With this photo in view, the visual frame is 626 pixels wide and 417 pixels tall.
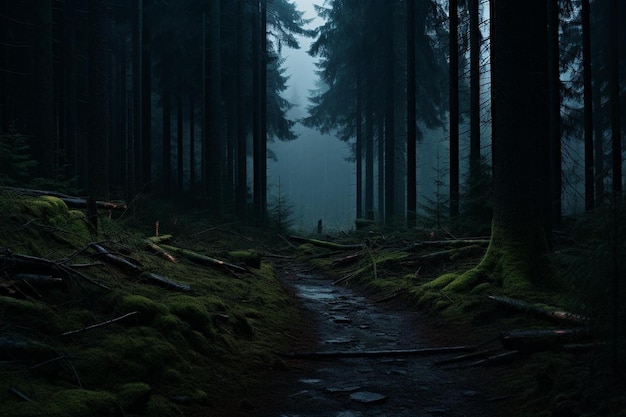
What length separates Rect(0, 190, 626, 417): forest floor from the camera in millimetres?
3697

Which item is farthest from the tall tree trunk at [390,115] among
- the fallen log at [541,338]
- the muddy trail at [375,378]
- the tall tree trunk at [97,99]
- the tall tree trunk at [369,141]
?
the fallen log at [541,338]

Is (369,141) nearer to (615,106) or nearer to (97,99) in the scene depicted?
(615,106)

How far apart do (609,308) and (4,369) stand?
451cm

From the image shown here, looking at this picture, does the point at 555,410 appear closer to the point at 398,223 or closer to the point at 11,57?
the point at 398,223

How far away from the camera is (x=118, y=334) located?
458 centimetres

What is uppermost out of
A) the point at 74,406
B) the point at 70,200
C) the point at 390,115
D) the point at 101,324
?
the point at 390,115

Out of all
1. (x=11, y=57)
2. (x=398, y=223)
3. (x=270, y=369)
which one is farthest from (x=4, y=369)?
(x=11, y=57)

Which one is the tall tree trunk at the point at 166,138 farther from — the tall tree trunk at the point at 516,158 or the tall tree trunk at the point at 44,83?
the tall tree trunk at the point at 516,158

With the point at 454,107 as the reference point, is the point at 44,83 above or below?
above

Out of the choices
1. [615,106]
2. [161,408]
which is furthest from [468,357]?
[615,106]

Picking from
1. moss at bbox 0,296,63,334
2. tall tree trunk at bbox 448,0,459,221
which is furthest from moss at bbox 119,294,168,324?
tall tree trunk at bbox 448,0,459,221

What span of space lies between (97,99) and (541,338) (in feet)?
42.6

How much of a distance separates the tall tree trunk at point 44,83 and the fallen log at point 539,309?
13.4 metres

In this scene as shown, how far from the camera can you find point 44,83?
48.7 ft
